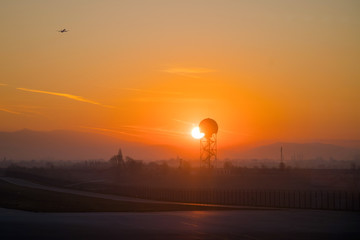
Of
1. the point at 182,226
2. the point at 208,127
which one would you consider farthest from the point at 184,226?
the point at 208,127

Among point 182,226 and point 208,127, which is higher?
point 208,127

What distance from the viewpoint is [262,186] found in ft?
287

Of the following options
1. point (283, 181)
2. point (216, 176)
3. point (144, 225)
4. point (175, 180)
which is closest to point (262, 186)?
point (283, 181)

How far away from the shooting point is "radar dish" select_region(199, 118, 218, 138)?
99.5 m

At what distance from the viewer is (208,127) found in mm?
99500

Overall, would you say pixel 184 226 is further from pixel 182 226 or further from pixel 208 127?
pixel 208 127

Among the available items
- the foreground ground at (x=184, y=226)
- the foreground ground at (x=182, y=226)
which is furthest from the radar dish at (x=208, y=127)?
the foreground ground at (x=182, y=226)

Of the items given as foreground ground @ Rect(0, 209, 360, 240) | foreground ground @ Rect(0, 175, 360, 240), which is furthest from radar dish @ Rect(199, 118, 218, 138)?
foreground ground @ Rect(0, 209, 360, 240)

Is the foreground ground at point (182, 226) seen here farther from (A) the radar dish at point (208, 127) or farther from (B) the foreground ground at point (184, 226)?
(A) the radar dish at point (208, 127)

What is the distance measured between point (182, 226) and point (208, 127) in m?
73.8

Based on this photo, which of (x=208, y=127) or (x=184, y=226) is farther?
(x=208, y=127)

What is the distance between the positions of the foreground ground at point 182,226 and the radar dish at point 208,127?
66.0 metres

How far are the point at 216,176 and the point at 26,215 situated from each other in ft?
235

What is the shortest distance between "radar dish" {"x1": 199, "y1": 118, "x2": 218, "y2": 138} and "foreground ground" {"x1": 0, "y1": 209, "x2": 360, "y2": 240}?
66.0 meters
